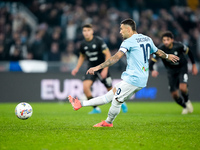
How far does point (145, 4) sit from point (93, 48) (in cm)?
1177

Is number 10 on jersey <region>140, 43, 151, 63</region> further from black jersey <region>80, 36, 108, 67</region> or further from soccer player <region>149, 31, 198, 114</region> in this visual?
black jersey <region>80, 36, 108, 67</region>

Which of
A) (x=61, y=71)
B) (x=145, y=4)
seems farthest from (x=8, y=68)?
(x=145, y=4)

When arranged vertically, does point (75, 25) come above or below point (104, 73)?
above

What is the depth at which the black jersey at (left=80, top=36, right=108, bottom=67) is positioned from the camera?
1012 centimetres

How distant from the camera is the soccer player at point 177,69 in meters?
9.84

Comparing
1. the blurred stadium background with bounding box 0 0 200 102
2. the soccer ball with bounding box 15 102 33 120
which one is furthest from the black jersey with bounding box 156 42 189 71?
the blurred stadium background with bounding box 0 0 200 102

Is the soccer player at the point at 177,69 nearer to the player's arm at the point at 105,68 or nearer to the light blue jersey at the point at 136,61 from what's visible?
the player's arm at the point at 105,68

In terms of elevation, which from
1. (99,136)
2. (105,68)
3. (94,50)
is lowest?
(99,136)

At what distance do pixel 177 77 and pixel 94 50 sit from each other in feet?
8.03

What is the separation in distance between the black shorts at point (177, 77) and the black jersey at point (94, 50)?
6.62 ft

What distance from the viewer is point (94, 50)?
33.4ft

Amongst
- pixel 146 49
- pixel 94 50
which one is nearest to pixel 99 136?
pixel 146 49

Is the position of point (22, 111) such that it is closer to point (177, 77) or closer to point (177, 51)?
point (177, 51)

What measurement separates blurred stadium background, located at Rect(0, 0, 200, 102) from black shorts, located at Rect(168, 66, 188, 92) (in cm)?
521
